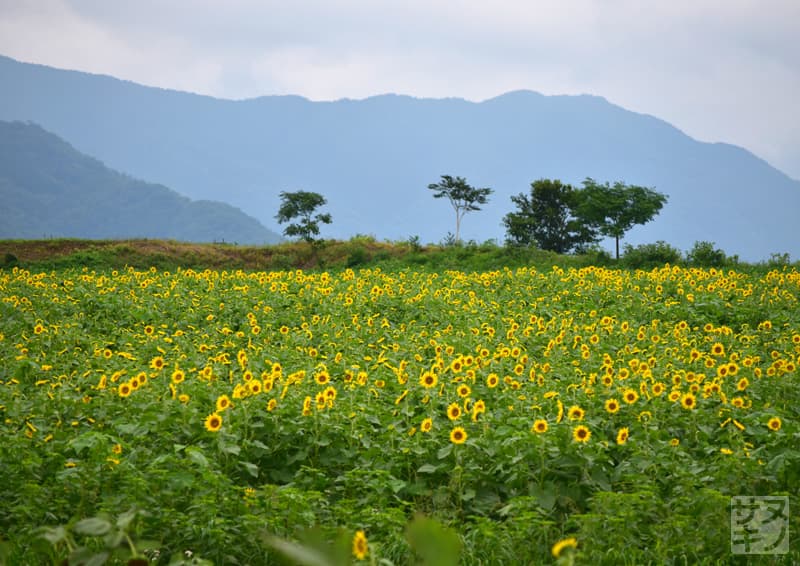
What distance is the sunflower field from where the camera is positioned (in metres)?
3.82

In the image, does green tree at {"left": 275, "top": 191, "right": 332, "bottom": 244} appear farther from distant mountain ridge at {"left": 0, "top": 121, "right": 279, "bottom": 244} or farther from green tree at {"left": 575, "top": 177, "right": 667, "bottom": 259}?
distant mountain ridge at {"left": 0, "top": 121, "right": 279, "bottom": 244}

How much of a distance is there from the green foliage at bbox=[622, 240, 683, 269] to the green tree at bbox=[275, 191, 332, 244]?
1444 centimetres

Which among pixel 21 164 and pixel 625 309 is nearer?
pixel 625 309

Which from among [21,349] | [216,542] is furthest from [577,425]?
[21,349]

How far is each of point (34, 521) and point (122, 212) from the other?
177m

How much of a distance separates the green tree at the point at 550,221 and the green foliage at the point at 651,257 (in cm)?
1896

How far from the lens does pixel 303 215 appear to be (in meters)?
34.7

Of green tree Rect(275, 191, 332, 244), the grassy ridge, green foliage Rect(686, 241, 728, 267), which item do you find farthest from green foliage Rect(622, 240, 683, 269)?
green tree Rect(275, 191, 332, 244)

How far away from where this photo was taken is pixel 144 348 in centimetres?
927

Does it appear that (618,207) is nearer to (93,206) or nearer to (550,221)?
(550,221)

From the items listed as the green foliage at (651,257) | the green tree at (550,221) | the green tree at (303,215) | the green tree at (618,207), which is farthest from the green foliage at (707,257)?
the green tree at (550,221)

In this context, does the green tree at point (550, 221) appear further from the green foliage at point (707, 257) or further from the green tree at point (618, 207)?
the green foliage at point (707, 257)

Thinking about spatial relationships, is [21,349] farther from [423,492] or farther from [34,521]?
[423,492]

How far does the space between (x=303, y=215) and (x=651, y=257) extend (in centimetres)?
1783
